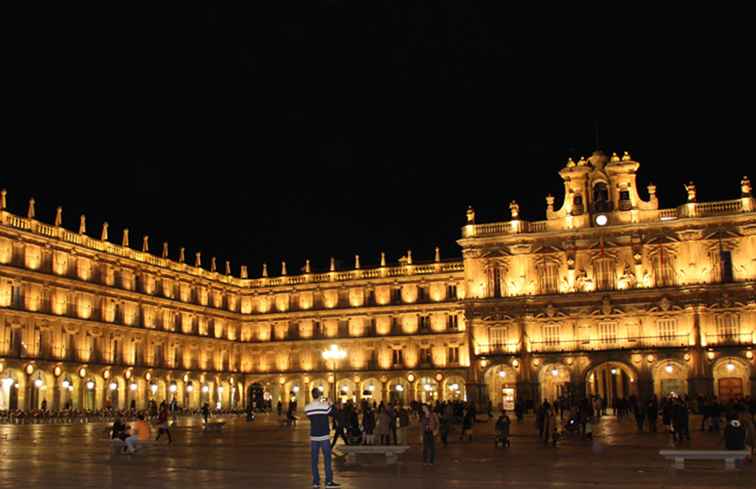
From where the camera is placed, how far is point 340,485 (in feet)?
58.6

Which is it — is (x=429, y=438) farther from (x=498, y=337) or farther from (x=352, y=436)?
(x=498, y=337)

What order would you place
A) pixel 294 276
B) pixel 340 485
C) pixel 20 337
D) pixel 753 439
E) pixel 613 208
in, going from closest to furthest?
pixel 340 485 → pixel 753 439 → pixel 20 337 → pixel 613 208 → pixel 294 276

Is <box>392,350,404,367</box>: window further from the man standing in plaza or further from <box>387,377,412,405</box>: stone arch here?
the man standing in plaza

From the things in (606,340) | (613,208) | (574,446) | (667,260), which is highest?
(613,208)

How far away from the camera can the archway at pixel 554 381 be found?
217ft

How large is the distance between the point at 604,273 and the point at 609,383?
31.8 ft

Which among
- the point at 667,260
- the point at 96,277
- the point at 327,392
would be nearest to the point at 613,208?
the point at 667,260

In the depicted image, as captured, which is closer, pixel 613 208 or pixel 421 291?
pixel 613 208

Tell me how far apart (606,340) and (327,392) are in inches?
1232

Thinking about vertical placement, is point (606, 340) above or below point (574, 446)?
above

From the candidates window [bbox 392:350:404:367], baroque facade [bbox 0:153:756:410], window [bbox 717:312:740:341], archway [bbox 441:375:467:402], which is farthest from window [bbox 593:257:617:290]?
window [bbox 392:350:404:367]

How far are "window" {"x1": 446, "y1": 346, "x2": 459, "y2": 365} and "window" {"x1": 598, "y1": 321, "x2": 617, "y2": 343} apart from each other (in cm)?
1822

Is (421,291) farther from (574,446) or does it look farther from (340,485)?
(340,485)

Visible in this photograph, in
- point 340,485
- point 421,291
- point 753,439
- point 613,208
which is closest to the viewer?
point 340,485
